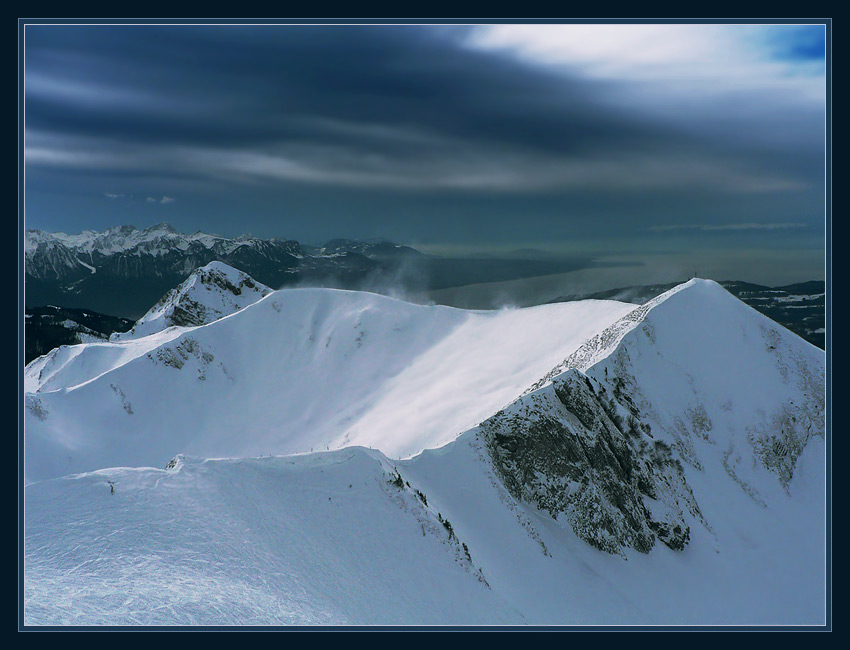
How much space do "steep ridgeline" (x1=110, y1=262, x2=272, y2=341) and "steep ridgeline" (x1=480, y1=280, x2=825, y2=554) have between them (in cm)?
11008

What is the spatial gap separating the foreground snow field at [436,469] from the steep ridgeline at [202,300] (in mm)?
37834

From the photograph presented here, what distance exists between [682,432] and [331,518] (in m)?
41.3

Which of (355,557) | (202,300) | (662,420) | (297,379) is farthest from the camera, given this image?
(202,300)

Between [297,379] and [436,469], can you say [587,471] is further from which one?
[297,379]

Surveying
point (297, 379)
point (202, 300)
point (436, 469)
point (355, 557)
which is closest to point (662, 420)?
point (436, 469)

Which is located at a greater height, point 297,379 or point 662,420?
point 297,379

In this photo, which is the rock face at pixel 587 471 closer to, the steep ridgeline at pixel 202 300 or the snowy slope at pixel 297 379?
the snowy slope at pixel 297 379

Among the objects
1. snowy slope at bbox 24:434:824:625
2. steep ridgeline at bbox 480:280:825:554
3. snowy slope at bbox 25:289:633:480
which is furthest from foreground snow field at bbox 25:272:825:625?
snowy slope at bbox 25:289:633:480

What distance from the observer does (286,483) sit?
32.0 m

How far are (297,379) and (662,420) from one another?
5456 cm

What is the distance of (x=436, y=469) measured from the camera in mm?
43344

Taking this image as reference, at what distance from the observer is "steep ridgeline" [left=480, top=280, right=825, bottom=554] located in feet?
153

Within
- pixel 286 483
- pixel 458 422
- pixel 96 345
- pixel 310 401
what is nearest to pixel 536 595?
pixel 286 483

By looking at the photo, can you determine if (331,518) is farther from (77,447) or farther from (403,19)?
(77,447)
